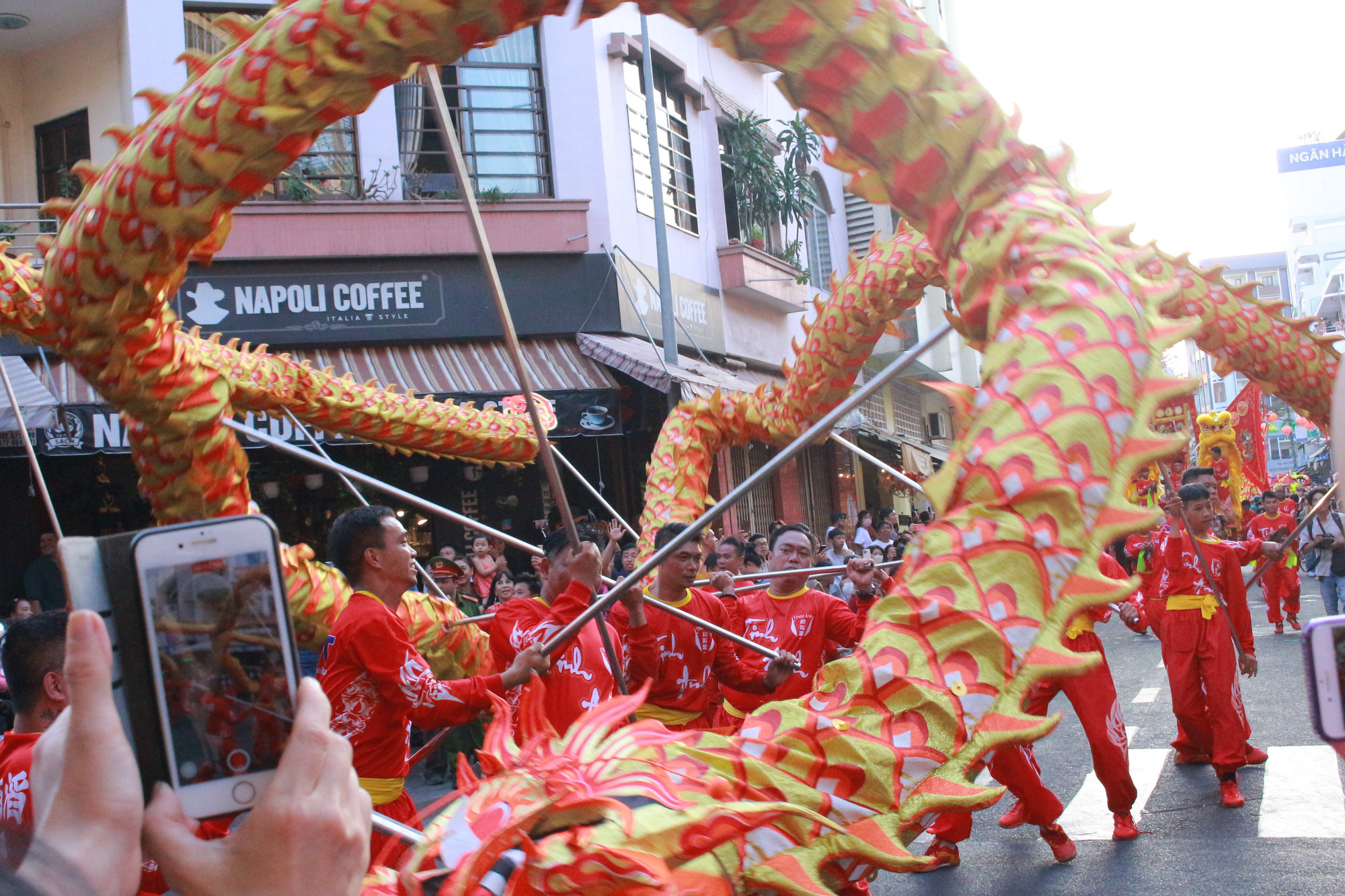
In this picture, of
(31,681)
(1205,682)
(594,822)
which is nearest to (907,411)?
(1205,682)

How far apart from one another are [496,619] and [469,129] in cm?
1006

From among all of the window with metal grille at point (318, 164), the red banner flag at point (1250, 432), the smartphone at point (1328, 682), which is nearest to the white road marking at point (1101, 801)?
the red banner flag at point (1250, 432)

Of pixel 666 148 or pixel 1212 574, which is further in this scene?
pixel 666 148

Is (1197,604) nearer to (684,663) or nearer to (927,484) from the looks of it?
(684,663)

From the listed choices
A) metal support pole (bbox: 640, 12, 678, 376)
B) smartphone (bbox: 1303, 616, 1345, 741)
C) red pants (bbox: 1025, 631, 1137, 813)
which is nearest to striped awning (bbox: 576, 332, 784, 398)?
metal support pole (bbox: 640, 12, 678, 376)

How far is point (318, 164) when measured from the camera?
13.4 meters

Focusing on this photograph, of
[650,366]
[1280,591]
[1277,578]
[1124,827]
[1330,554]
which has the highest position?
[650,366]

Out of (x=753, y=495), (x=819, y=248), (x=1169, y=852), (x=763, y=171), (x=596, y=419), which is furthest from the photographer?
(x=819, y=248)

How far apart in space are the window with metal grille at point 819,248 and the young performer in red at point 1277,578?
10.2 m

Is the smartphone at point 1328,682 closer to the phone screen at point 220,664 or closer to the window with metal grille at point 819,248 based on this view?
the phone screen at point 220,664

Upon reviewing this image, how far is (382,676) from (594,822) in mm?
2302

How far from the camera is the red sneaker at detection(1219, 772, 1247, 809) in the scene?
634 centimetres

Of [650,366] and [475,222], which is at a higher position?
[650,366]

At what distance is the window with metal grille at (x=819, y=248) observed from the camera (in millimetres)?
22734
